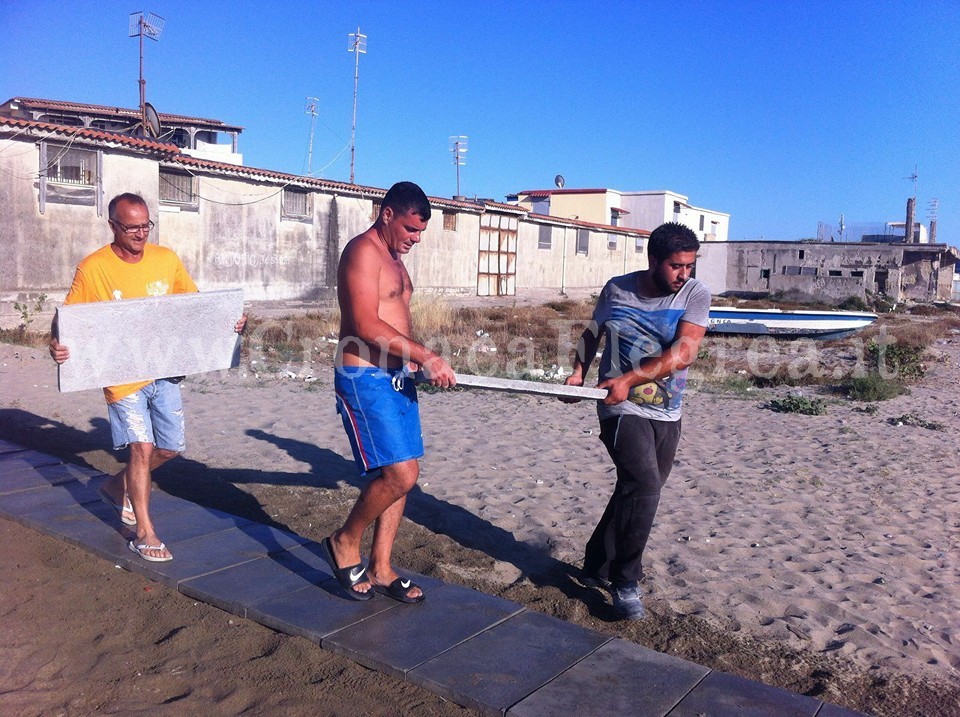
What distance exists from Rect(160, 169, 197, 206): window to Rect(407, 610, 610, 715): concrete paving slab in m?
17.7

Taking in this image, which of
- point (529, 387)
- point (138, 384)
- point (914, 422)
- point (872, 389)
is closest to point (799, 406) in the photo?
point (914, 422)

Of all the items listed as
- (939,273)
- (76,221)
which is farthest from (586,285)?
(76,221)

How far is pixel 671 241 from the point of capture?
143 inches

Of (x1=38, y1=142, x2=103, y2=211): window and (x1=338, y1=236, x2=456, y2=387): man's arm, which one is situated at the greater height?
(x1=38, y1=142, x2=103, y2=211): window

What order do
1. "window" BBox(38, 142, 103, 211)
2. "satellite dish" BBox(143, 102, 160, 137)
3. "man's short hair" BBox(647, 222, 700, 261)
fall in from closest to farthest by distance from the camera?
"man's short hair" BBox(647, 222, 700, 261) < "window" BBox(38, 142, 103, 211) < "satellite dish" BBox(143, 102, 160, 137)

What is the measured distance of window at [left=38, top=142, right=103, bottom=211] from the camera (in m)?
16.2

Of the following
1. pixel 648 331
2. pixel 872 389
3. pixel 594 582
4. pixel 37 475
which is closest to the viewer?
pixel 648 331

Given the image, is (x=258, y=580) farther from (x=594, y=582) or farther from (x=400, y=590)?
(x=594, y=582)

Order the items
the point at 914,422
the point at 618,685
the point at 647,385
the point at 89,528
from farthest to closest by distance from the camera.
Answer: the point at 914,422 → the point at 89,528 → the point at 647,385 → the point at 618,685

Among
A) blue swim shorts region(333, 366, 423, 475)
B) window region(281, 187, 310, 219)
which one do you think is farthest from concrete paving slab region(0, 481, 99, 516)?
window region(281, 187, 310, 219)

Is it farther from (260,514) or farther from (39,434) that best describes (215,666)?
(39,434)

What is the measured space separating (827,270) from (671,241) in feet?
121

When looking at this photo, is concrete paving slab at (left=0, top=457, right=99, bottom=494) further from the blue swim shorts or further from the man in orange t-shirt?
the blue swim shorts

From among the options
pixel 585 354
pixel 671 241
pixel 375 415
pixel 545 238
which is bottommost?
pixel 375 415
